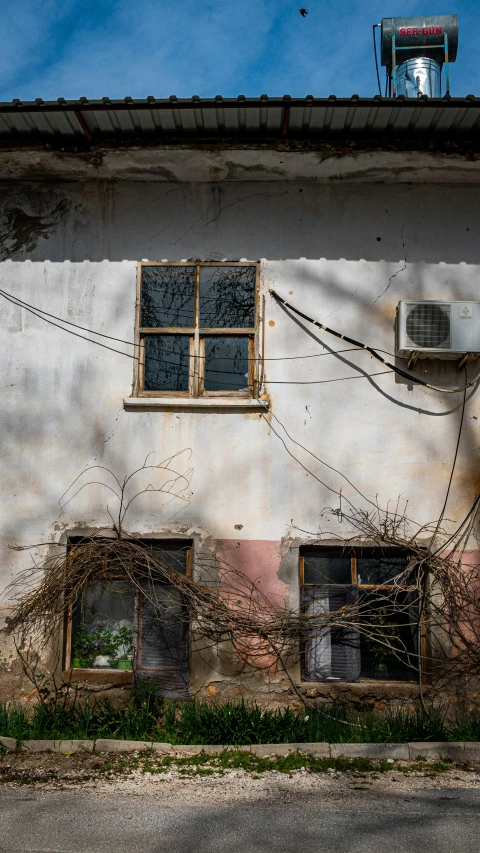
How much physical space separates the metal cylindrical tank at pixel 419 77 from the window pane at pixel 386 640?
273 inches

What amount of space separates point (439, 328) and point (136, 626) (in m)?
4.19

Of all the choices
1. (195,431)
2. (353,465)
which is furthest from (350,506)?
(195,431)

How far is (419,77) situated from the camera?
1034cm

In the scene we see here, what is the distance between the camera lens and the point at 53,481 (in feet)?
25.0

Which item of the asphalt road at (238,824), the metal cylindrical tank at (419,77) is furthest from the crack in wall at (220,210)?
the asphalt road at (238,824)

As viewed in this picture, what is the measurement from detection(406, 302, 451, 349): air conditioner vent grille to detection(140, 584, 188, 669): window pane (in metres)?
3.44

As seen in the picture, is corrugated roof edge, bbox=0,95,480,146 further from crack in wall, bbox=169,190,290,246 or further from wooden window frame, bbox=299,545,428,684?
wooden window frame, bbox=299,545,428,684

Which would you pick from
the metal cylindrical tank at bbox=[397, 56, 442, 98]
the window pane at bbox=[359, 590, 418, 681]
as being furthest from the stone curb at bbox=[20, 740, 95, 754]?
the metal cylindrical tank at bbox=[397, 56, 442, 98]

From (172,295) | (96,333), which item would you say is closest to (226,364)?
(172,295)

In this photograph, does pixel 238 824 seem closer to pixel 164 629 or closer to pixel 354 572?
pixel 164 629

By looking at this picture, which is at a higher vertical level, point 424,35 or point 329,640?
point 424,35

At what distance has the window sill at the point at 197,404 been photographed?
758cm

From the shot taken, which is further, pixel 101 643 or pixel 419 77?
pixel 419 77

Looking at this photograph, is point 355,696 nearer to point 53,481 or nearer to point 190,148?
point 53,481
